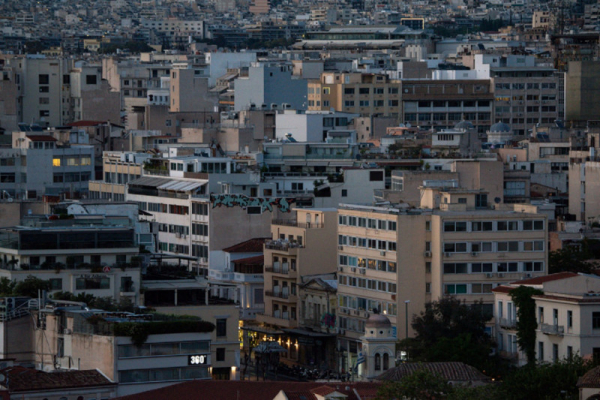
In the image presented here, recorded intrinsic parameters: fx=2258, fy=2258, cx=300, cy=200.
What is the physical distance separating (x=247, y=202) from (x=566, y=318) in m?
23.5

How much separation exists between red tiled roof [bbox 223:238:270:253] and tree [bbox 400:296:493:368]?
38.4ft

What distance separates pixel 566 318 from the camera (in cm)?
5803

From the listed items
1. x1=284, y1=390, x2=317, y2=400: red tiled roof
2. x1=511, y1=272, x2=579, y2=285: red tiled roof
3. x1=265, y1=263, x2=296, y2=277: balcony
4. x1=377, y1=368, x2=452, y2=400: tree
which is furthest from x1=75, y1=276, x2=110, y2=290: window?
x1=265, y1=263, x2=296, y2=277: balcony

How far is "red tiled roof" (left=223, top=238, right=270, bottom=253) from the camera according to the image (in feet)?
250

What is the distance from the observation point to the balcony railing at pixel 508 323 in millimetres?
62219

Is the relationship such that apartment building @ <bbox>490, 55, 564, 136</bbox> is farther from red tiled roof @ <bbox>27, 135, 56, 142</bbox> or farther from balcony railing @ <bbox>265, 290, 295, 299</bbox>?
balcony railing @ <bbox>265, 290, 295, 299</bbox>

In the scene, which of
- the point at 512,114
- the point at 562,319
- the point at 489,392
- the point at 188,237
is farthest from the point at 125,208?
the point at 512,114

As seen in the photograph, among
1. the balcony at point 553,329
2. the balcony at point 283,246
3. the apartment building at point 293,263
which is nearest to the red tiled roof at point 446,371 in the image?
the balcony at point 553,329

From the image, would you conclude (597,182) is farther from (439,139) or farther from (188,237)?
(188,237)

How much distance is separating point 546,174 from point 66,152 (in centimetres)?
2106

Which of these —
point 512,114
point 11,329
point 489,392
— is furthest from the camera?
point 512,114

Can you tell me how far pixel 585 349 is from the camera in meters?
57.2

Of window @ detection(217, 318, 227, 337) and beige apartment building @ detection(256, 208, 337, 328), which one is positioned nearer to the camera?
window @ detection(217, 318, 227, 337)

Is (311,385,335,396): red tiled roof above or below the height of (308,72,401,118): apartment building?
below
